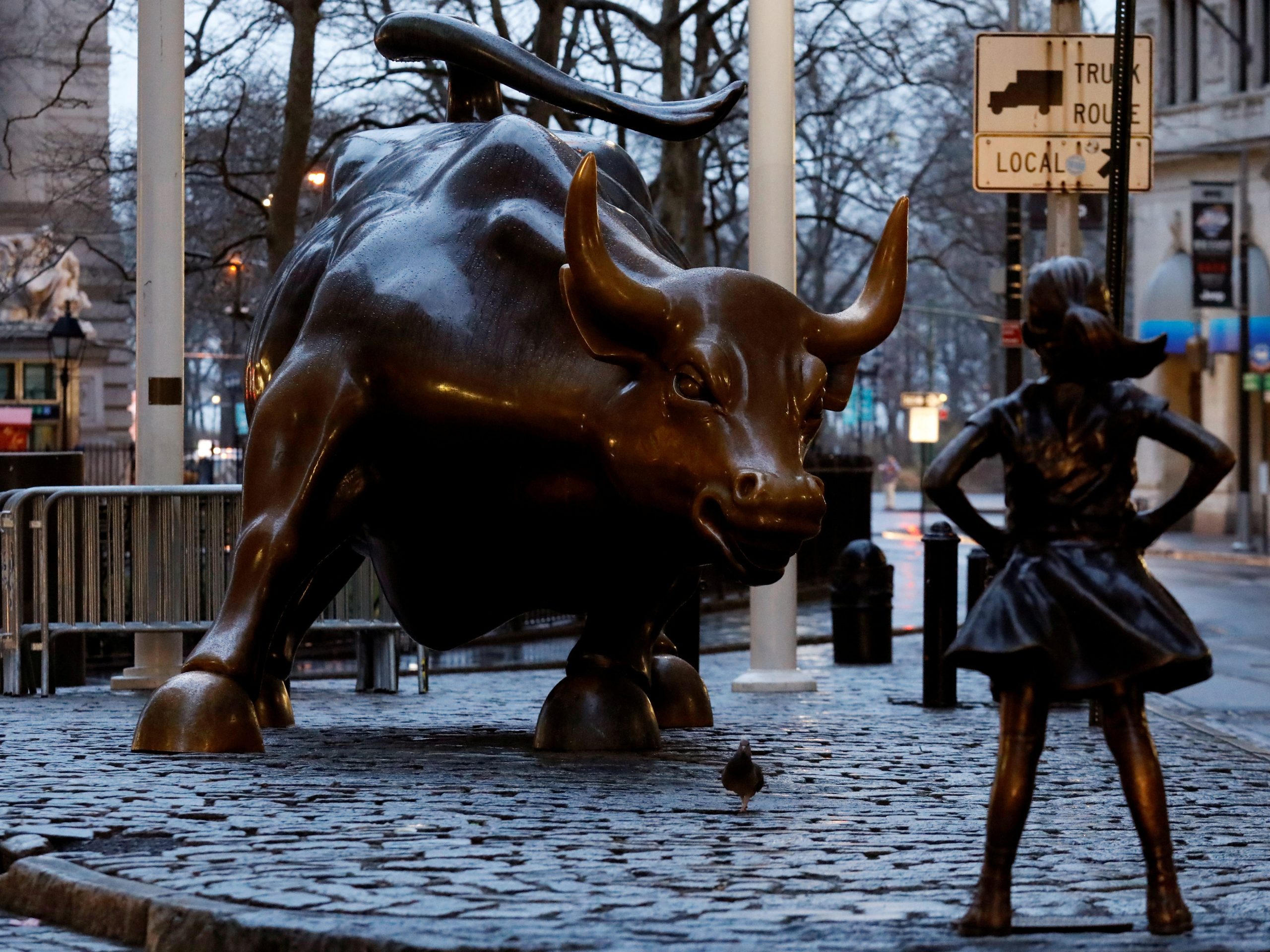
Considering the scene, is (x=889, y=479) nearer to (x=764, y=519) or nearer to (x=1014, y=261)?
(x=1014, y=261)

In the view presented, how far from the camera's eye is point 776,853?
235 inches

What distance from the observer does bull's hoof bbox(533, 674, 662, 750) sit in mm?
8547

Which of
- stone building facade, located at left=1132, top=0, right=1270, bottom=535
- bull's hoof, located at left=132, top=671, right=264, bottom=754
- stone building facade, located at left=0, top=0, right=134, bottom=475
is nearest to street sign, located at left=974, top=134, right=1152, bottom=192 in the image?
bull's hoof, located at left=132, top=671, right=264, bottom=754

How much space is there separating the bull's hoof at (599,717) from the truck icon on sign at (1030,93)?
16.3 feet

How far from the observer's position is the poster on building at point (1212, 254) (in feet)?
117

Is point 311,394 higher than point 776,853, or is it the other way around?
point 311,394

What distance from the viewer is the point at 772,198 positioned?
40.9 feet

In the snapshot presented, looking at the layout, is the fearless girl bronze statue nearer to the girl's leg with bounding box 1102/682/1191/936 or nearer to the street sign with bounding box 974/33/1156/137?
the girl's leg with bounding box 1102/682/1191/936

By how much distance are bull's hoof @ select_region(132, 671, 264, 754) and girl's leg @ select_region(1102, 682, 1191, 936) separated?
13.6 feet

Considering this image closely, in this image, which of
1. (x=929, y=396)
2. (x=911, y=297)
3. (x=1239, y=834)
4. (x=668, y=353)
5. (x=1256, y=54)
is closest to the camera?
(x=1239, y=834)

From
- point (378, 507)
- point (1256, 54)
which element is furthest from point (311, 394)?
point (1256, 54)

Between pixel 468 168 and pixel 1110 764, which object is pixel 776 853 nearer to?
pixel 1110 764

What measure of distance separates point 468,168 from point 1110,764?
3.55 meters

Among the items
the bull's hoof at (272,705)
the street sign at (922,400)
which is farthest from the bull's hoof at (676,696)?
the street sign at (922,400)
